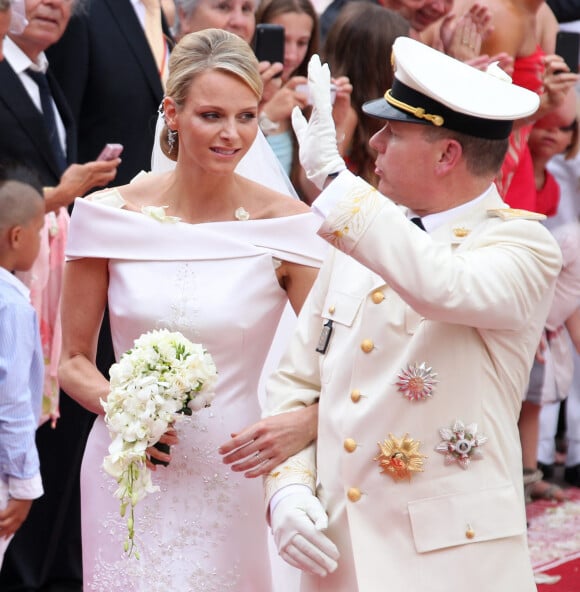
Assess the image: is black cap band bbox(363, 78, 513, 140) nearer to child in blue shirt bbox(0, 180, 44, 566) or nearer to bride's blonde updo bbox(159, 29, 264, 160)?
bride's blonde updo bbox(159, 29, 264, 160)

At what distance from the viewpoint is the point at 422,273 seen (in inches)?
104

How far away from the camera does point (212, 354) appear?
369cm

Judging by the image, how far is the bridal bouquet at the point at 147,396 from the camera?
3230mm

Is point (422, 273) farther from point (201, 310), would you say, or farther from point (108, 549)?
point (108, 549)

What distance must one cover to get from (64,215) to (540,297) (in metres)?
2.88

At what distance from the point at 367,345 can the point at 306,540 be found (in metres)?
0.45

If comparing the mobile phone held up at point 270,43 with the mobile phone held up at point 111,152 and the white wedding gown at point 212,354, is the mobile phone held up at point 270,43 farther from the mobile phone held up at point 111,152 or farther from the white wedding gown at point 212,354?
the white wedding gown at point 212,354

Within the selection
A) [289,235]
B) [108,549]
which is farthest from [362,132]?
[108,549]

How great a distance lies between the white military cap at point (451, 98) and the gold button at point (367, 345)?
500 mm

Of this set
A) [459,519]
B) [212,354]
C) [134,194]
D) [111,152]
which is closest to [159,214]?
[134,194]

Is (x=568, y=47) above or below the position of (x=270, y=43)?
below

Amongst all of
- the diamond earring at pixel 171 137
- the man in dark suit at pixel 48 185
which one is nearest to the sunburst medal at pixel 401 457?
the diamond earring at pixel 171 137

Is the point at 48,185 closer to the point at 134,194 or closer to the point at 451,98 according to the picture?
the point at 134,194

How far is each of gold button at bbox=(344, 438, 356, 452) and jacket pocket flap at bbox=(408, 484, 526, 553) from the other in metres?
0.18
